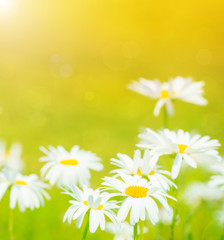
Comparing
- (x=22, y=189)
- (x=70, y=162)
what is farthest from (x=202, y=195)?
(x=22, y=189)

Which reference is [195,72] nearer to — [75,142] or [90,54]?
[90,54]

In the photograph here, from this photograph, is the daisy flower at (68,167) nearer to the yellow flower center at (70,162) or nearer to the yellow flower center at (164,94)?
the yellow flower center at (70,162)

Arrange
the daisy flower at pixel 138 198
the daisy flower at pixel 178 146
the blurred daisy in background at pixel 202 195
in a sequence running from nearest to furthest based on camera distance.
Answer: the daisy flower at pixel 138 198 → the daisy flower at pixel 178 146 → the blurred daisy in background at pixel 202 195

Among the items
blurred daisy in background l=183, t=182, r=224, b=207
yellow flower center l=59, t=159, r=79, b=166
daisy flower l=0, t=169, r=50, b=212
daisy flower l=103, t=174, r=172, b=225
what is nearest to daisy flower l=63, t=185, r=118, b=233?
daisy flower l=103, t=174, r=172, b=225

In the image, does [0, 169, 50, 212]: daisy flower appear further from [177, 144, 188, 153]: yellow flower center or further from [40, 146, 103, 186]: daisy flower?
[177, 144, 188, 153]: yellow flower center

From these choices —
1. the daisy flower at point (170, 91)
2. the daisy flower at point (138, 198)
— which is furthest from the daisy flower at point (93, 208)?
the daisy flower at point (170, 91)

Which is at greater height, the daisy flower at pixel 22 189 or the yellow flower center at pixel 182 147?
the yellow flower center at pixel 182 147

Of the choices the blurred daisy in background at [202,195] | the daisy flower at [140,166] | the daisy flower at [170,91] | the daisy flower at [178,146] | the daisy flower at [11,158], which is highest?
the daisy flower at [170,91]
